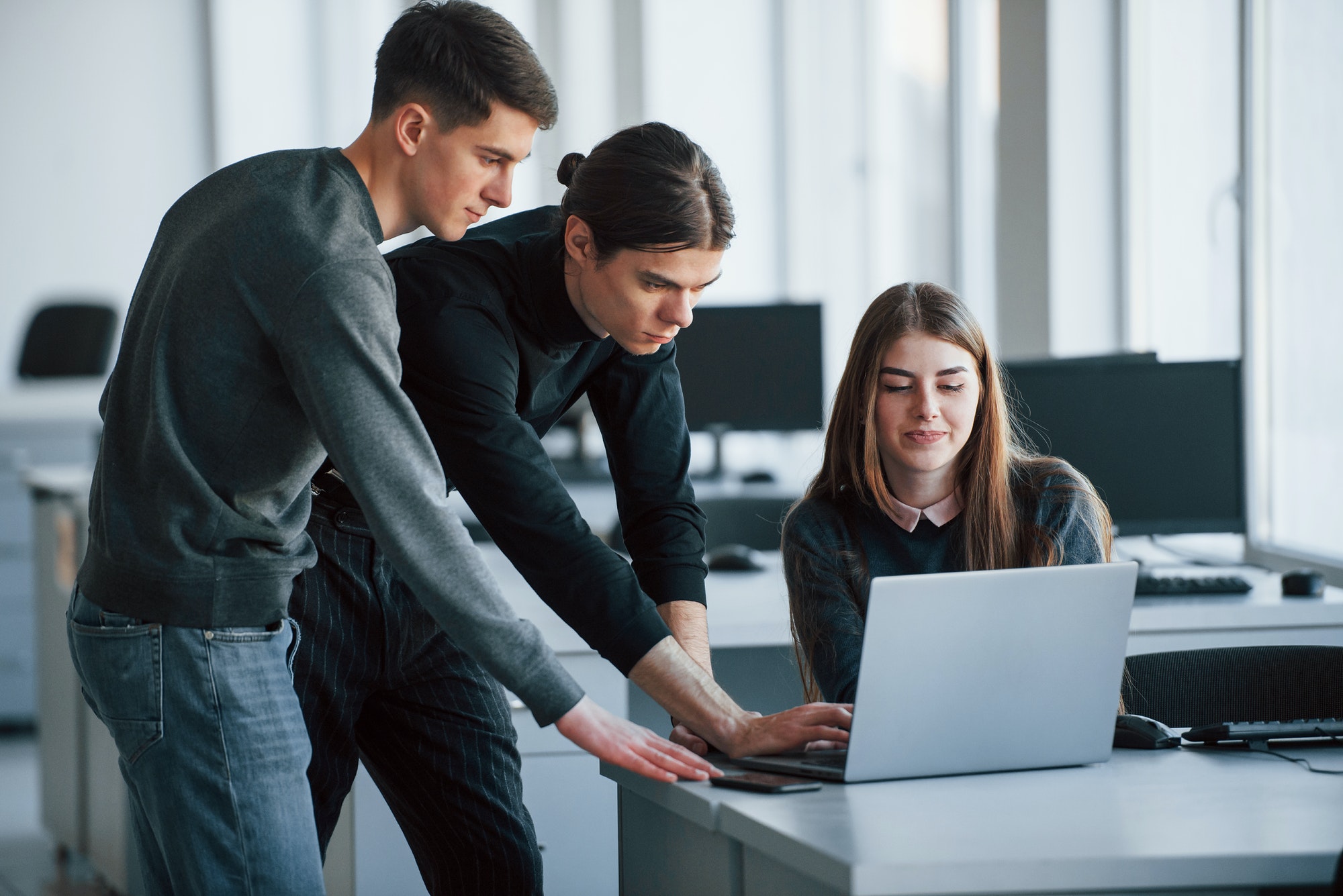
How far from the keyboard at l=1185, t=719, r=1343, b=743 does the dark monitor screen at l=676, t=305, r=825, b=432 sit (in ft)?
5.88

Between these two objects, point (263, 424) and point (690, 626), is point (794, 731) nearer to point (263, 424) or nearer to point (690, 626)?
point (690, 626)

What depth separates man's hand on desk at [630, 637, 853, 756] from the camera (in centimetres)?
143

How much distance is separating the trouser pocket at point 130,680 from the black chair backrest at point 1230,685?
45.1 inches

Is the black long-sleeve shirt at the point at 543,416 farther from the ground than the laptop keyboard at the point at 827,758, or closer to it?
farther from the ground

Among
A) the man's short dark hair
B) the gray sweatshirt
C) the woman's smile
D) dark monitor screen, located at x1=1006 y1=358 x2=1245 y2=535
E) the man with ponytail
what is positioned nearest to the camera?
the gray sweatshirt

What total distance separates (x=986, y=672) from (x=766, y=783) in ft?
0.74

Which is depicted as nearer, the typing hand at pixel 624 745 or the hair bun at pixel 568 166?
the typing hand at pixel 624 745

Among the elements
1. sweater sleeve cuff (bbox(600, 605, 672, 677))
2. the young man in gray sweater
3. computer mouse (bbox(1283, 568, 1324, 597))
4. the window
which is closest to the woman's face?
sweater sleeve cuff (bbox(600, 605, 672, 677))

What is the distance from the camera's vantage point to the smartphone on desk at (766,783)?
129 centimetres

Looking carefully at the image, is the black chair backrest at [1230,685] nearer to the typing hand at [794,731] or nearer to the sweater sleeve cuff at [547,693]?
the typing hand at [794,731]

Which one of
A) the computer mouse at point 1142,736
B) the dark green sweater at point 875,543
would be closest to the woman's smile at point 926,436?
the dark green sweater at point 875,543

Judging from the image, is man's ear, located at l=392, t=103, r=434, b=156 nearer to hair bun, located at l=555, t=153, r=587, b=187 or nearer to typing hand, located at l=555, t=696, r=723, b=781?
hair bun, located at l=555, t=153, r=587, b=187

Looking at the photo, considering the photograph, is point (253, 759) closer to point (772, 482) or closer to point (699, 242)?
point (699, 242)

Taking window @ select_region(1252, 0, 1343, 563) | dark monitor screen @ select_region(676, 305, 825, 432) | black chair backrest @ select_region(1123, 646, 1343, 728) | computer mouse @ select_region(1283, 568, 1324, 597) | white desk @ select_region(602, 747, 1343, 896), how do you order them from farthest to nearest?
1. dark monitor screen @ select_region(676, 305, 825, 432)
2. window @ select_region(1252, 0, 1343, 563)
3. computer mouse @ select_region(1283, 568, 1324, 597)
4. black chair backrest @ select_region(1123, 646, 1343, 728)
5. white desk @ select_region(602, 747, 1343, 896)
